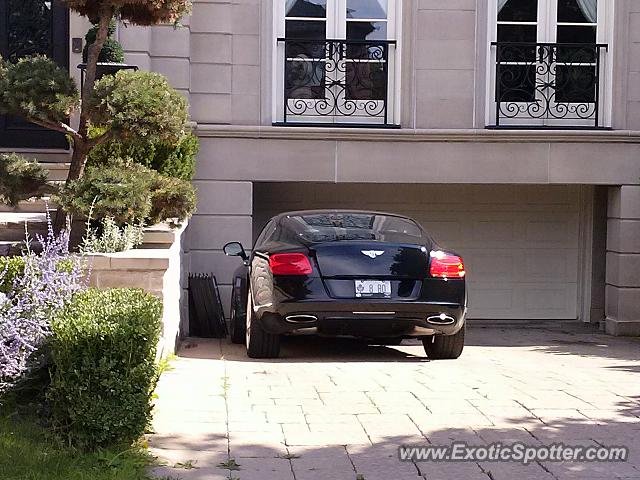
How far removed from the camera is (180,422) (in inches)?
245

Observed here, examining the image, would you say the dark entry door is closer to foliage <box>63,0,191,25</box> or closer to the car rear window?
foliage <box>63,0,191,25</box>

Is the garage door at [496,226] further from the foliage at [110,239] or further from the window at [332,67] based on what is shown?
the foliage at [110,239]

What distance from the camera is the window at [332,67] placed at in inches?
529

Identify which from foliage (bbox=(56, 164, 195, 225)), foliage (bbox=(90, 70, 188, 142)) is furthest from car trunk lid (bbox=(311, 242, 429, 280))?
foliage (bbox=(90, 70, 188, 142))

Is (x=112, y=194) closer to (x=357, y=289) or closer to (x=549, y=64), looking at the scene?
(x=357, y=289)

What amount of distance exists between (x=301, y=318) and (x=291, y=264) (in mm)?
476

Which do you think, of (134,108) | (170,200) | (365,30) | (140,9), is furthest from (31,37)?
(134,108)

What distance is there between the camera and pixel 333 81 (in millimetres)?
13406

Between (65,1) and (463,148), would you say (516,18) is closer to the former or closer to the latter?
(463,148)

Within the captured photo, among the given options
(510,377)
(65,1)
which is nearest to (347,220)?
(510,377)

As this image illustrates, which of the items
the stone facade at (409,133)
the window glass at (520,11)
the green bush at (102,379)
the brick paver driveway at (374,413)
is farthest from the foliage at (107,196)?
the window glass at (520,11)

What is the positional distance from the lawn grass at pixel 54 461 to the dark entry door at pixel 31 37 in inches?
309

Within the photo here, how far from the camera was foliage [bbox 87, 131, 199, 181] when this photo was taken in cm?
1039

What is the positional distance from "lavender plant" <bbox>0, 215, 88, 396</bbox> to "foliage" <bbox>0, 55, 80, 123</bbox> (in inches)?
72.5
